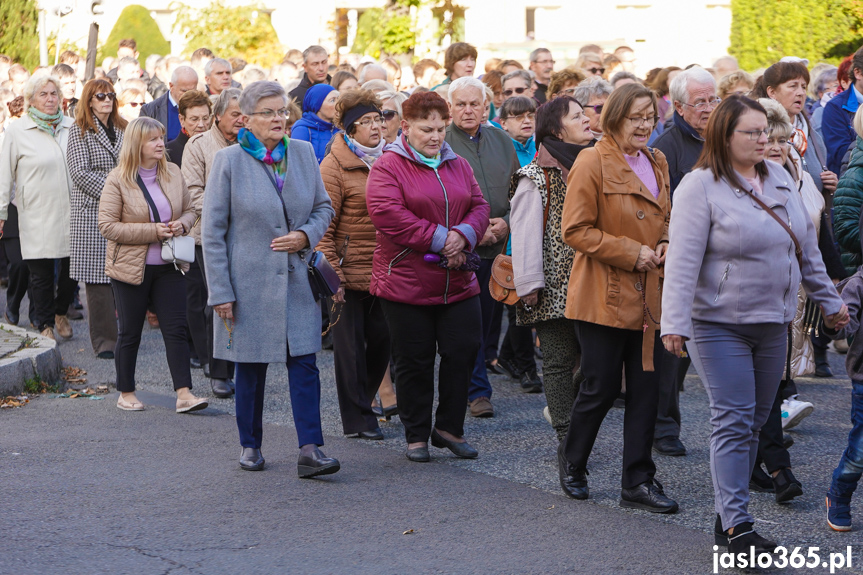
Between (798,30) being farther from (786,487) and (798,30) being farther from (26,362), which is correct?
(786,487)

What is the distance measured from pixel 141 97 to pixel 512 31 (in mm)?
34071

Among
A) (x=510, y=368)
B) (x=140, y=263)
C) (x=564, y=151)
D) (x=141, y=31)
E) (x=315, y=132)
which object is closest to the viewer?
(x=564, y=151)

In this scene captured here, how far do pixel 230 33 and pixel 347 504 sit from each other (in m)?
30.7

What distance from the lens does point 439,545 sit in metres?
5.43

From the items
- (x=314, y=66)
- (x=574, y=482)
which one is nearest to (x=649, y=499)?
(x=574, y=482)

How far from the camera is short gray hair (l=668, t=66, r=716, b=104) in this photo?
292 inches

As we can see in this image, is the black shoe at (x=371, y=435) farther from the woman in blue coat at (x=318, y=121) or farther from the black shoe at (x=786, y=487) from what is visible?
the black shoe at (x=786, y=487)

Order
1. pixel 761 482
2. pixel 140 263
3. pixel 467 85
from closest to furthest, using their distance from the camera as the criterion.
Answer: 1. pixel 761 482
2. pixel 467 85
3. pixel 140 263

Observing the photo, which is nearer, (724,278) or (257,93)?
(724,278)

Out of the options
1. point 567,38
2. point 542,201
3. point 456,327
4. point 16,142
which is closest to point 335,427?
point 456,327

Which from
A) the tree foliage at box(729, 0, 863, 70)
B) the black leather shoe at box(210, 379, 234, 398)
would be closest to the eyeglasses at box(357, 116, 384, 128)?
the black leather shoe at box(210, 379, 234, 398)

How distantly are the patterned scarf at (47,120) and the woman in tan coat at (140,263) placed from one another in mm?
2885

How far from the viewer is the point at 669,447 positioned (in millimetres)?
7188

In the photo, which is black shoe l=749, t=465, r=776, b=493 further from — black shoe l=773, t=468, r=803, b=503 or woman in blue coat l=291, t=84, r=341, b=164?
woman in blue coat l=291, t=84, r=341, b=164
